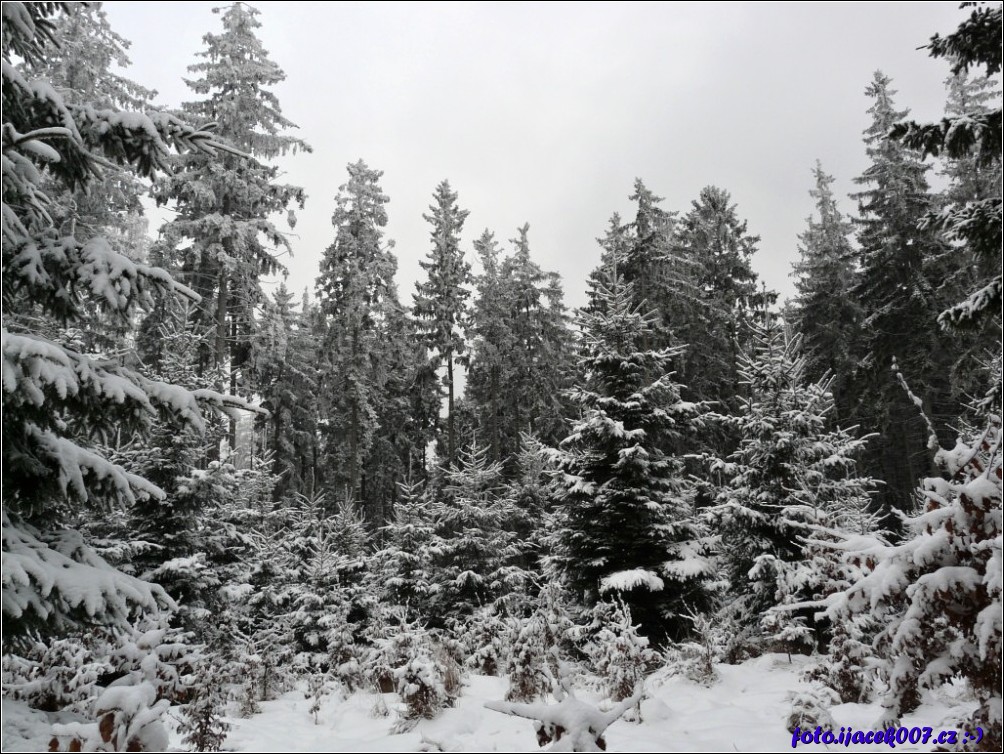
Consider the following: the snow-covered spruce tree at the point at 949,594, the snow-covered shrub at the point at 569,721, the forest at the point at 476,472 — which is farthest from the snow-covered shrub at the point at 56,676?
the snow-covered spruce tree at the point at 949,594

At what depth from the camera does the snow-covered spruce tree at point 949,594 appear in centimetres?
466

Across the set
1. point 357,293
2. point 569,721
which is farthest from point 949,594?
point 357,293

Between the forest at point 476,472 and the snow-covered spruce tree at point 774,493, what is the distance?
8 cm

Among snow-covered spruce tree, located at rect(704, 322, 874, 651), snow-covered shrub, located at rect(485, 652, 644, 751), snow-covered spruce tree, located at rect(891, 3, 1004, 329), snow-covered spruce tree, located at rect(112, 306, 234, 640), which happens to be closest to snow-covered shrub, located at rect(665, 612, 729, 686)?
snow-covered spruce tree, located at rect(704, 322, 874, 651)

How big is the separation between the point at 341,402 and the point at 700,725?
938 inches

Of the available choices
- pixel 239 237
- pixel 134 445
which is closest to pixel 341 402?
pixel 239 237

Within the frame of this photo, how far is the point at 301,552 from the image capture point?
57.3 ft

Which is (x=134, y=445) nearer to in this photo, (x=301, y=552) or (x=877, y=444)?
(x=301, y=552)

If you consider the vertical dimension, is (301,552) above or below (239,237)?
below

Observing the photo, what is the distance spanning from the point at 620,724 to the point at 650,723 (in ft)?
1.31

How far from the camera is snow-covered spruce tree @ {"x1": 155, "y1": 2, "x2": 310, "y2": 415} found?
19.1 metres

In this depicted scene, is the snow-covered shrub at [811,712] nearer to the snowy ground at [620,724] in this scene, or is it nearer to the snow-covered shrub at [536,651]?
the snowy ground at [620,724]

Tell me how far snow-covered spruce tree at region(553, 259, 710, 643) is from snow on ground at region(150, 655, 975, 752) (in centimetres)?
208

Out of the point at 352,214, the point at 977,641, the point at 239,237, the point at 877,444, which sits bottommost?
the point at 977,641
